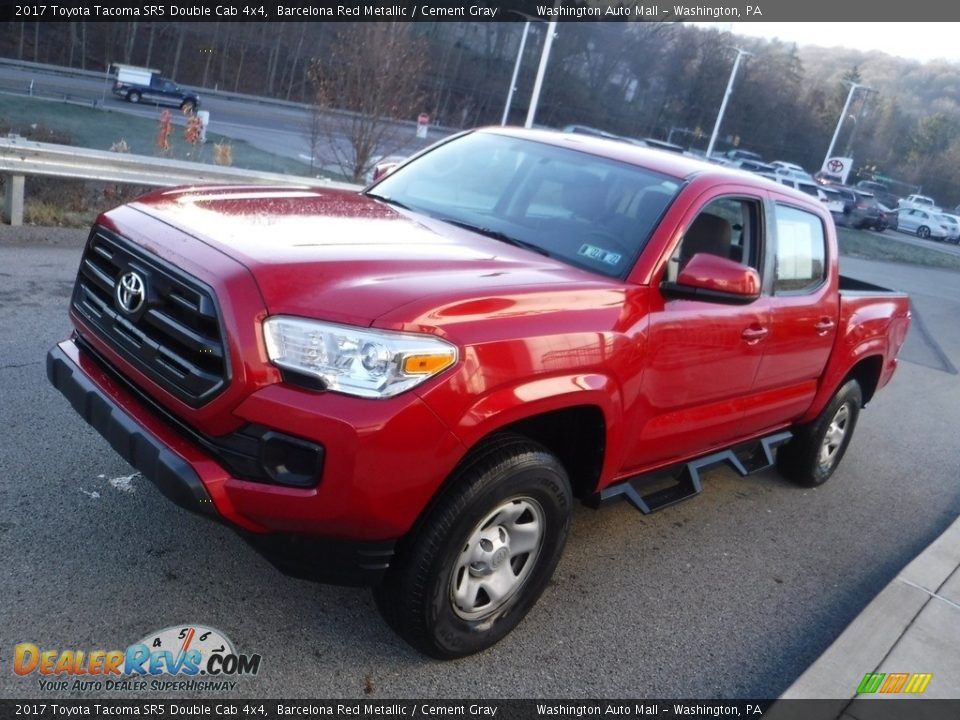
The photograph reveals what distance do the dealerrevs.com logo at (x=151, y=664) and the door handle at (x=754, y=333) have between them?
261 centimetres

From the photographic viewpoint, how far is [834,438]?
5984 millimetres

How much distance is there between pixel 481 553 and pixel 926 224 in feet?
176

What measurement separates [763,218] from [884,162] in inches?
3954

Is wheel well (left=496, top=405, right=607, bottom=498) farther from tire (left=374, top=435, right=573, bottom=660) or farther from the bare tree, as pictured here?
the bare tree

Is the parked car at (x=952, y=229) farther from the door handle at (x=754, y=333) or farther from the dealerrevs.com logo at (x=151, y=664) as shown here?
the dealerrevs.com logo at (x=151, y=664)

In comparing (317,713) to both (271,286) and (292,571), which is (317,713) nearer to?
(292,571)

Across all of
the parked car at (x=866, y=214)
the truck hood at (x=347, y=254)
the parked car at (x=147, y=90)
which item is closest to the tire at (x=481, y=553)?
the truck hood at (x=347, y=254)

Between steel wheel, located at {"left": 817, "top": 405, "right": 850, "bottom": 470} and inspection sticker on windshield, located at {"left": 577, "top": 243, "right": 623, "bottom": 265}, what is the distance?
8.90 feet

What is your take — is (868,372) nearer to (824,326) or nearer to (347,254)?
(824,326)

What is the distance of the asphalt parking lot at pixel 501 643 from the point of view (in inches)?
125

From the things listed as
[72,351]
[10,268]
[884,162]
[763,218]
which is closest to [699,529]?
[763,218]

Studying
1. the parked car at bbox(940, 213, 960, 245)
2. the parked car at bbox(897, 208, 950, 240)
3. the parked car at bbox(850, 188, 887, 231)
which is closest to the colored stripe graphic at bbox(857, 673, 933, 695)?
the parked car at bbox(850, 188, 887, 231)

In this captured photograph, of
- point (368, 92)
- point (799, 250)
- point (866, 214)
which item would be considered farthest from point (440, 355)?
point (866, 214)

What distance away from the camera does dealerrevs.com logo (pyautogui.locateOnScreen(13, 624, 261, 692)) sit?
285cm
